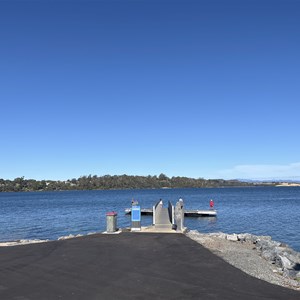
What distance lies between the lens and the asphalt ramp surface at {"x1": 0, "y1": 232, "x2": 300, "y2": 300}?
932 centimetres

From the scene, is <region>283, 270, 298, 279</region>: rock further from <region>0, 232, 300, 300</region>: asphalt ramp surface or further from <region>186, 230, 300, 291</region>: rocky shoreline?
<region>0, 232, 300, 300</region>: asphalt ramp surface

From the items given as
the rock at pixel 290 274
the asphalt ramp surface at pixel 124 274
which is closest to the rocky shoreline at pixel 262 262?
the rock at pixel 290 274

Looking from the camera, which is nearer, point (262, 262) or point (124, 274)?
point (124, 274)

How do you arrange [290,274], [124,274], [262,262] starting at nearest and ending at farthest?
1. [124,274]
2. [290,274]
3. [262,262]

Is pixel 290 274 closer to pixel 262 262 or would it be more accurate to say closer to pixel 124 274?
pixel 262 262

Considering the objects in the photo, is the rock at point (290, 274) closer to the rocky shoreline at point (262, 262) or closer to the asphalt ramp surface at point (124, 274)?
the rocky shoreline at point (262, 262)

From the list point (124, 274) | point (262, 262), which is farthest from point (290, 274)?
point (124, 274)

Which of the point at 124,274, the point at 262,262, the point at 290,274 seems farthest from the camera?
the point at 262,262

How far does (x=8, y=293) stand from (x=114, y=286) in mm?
2581

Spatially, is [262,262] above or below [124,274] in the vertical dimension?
below

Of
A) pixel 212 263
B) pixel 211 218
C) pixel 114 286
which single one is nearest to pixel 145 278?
pixel 114 286

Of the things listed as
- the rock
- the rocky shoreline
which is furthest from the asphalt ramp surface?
the rock

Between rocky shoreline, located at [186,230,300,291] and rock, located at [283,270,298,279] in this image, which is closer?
rocky shoreline, located at [186,230,300,291]

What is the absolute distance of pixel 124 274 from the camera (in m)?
11.3
